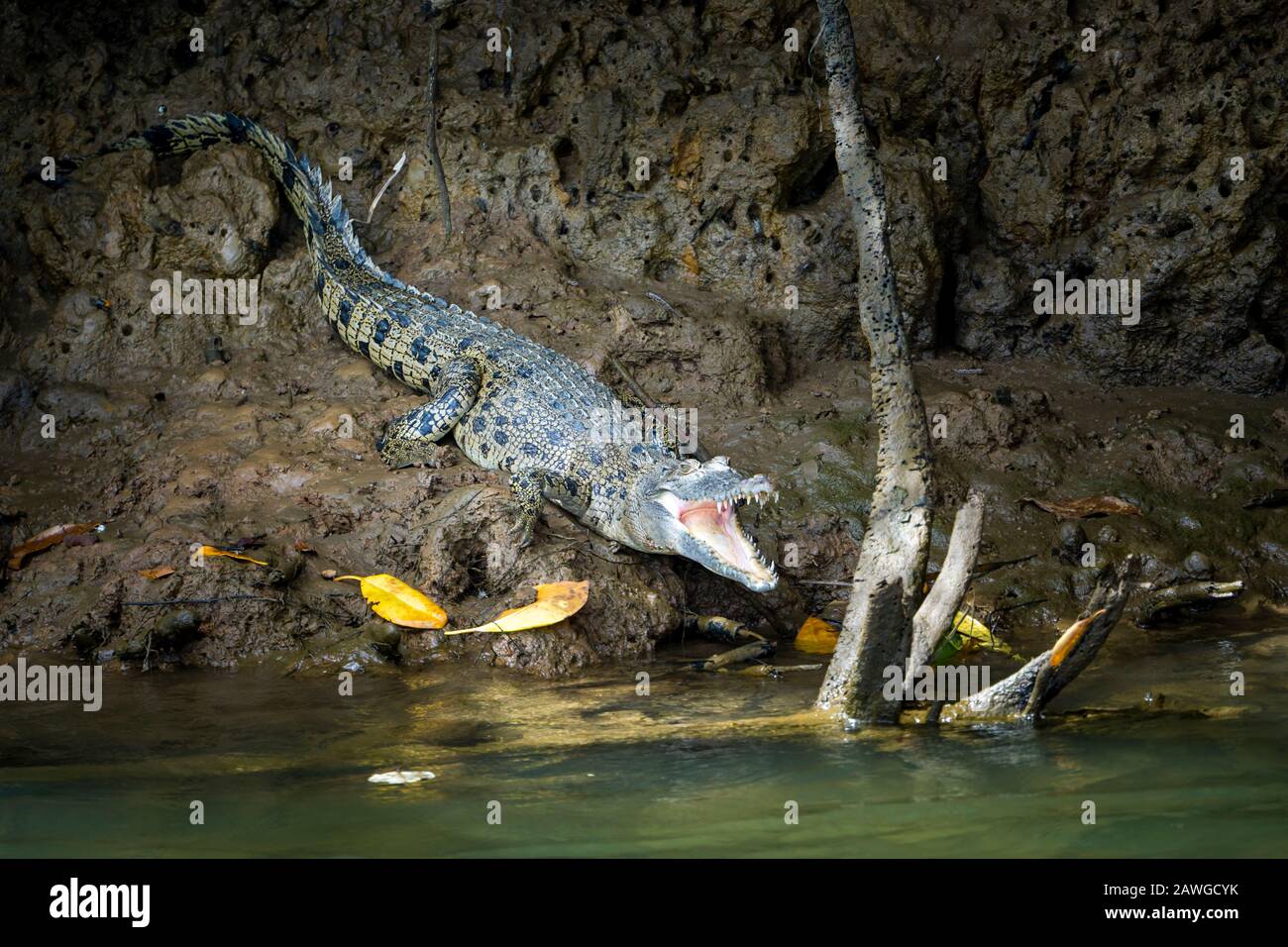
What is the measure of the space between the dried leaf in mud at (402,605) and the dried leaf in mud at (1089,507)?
10.2ft

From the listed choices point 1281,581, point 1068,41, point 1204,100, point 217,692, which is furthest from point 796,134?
point 217,692

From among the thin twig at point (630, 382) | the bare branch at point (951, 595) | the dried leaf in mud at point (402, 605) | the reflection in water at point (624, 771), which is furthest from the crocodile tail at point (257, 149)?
the bare branch at point (951, 595)

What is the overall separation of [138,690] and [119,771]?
1.05 meters

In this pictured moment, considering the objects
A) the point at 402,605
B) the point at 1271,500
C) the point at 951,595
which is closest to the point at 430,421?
the point at 402,605

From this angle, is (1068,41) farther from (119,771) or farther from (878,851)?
(119,771)

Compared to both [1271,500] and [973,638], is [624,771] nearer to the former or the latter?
[973,638]

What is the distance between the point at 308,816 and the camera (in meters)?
3.32

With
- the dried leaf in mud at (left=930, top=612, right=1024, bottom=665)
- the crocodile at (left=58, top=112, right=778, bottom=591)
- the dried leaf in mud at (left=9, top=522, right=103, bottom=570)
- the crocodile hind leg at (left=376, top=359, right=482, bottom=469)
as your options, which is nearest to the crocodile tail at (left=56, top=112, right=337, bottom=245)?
the crocodile at (left=58, top=112, right=778, bottom=591)

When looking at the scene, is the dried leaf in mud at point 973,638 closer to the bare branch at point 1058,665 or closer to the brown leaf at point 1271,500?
the bare branch at point 1058,665

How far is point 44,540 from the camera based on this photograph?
552 centimetres

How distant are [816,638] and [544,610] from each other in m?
1.25

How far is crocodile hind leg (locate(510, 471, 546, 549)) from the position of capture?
556 cm

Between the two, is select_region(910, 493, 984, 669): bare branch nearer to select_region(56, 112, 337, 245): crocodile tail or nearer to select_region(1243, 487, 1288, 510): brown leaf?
select_region(1243, 487, 1288, 510): brown leaf

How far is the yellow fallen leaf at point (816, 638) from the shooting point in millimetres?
5410
